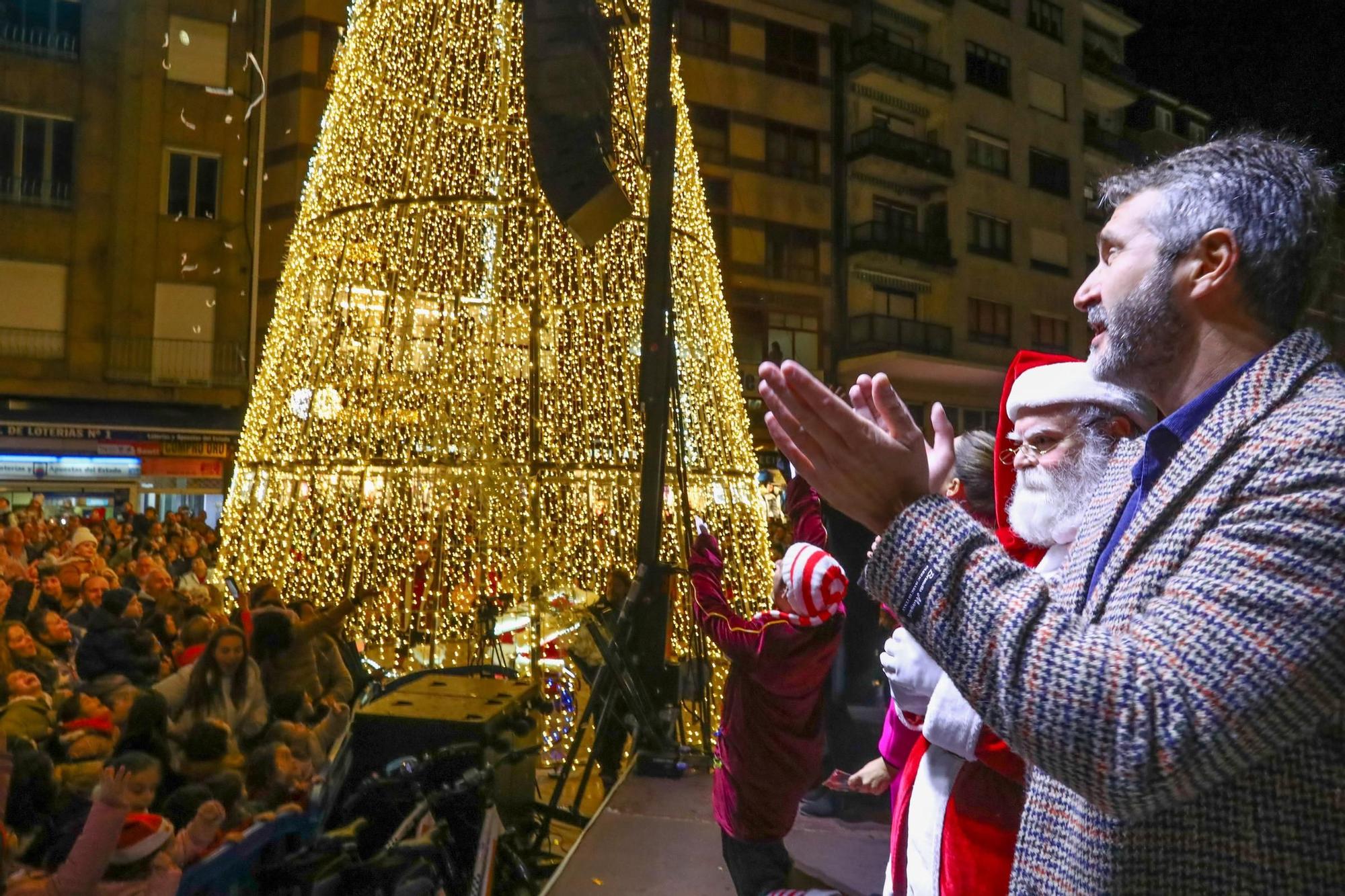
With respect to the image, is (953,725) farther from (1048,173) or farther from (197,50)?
(1048,173)

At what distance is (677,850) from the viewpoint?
383 centimetres

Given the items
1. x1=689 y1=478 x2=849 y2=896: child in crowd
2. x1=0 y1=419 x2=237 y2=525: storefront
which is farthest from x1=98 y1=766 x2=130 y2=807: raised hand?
x1=0 y1=419 x2=237 y2=525: storefront

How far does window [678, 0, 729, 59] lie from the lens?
72.1 ft

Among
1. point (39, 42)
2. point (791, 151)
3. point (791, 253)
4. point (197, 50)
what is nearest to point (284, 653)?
point (197, 50)

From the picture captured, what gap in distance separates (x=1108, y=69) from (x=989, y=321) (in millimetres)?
9132

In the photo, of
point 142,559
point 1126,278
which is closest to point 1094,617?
point 1126,278

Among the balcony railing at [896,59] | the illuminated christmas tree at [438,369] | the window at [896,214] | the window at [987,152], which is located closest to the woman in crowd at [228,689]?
the illuminated christmas tree at [438,369]

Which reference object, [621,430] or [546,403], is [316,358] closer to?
[546,403]

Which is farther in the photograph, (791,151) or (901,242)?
(901,242)

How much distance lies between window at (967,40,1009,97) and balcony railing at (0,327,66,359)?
2192 centimetres

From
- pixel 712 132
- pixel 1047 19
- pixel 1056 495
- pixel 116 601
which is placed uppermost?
pixel 1047 19

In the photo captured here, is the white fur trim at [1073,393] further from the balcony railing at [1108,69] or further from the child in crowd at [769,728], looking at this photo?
the balcony railing at [1108,69]

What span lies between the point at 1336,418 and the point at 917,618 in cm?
43

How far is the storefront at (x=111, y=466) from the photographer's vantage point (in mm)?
16656
